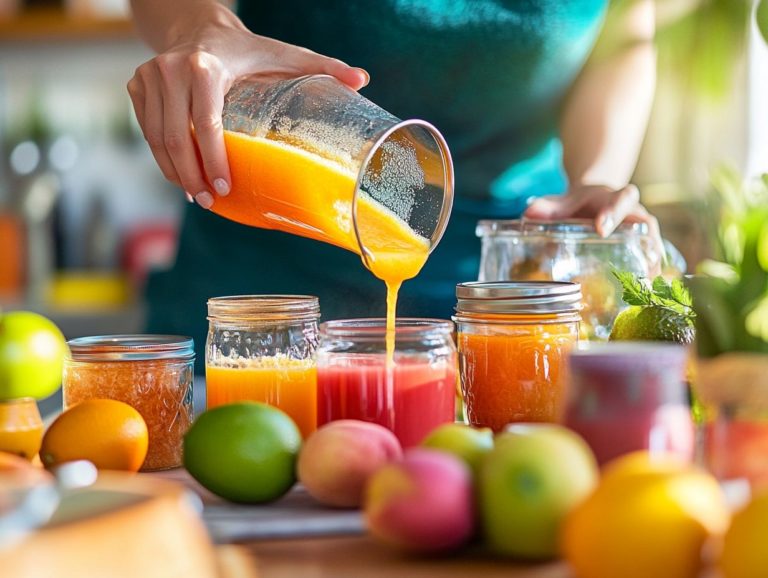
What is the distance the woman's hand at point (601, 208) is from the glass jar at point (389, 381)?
0.40 m

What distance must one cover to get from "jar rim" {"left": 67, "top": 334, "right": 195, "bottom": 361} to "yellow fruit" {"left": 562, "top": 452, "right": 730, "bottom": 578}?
56 centimetres

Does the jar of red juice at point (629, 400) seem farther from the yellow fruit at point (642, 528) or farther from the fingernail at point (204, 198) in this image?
the fingernail at point (204, 198)

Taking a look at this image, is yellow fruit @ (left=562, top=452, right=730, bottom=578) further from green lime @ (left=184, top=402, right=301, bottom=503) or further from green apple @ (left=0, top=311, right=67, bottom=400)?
green apple @ (left=0, top=311, right=67, bottom=400)

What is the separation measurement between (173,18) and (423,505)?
90cm

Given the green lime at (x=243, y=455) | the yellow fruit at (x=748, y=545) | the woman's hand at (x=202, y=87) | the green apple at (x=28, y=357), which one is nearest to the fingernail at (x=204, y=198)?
the woman's hand at (x=202, y=87)

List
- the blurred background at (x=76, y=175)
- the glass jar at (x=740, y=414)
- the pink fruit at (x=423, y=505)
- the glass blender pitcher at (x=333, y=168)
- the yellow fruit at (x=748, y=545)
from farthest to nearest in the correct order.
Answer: the blurred background at (x=76, y=175), the glass blender pitcher at (x=333, y=168), the glass jar at (x=740, y=414), the pink fruit at (x=423, y=505), the yellow fruit at (x=748, y=545)

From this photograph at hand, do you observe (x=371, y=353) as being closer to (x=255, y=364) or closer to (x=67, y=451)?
(x=255, y=364)

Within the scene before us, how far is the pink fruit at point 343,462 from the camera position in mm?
845

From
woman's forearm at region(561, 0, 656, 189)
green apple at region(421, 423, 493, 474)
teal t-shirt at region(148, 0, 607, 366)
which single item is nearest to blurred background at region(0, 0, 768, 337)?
teal t-shirt at region(148, 0, 607, 366)

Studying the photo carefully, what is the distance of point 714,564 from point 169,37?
3.22 feet

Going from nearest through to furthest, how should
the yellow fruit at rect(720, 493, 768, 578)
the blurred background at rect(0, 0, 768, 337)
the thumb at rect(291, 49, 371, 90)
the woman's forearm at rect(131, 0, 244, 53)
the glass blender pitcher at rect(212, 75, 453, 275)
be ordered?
the yellow fruit at rect(720, 493, 768, 578), the glass blender pitcher at rect(212, 75, 453, 275), the thumb at rect(291, 49, 371, 90), the woman's forearm at rect(131, 0, 244, 53), the blurred background at rect(0, 0, 768, 337)

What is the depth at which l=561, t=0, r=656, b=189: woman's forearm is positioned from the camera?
5.83 ft

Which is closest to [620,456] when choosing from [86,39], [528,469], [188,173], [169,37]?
[528,469]

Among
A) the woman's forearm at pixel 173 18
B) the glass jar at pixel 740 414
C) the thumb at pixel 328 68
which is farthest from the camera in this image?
the woman's forearm at pixel 173 18
